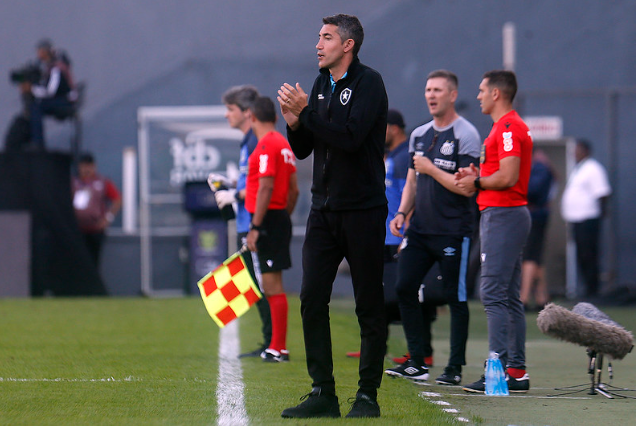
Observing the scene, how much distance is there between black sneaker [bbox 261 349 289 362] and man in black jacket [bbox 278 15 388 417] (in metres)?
2.02

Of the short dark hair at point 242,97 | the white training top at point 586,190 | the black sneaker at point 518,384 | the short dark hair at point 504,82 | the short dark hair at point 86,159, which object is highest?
the short dark hair at point 242,97

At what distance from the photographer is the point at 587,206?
1198 centimetres

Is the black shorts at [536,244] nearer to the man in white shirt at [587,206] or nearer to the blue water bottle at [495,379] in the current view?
the man in white shirt at [587,206]

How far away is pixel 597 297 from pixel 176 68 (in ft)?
22.9

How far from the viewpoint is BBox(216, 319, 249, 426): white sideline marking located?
4105 mm

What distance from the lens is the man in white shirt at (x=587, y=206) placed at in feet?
39.0

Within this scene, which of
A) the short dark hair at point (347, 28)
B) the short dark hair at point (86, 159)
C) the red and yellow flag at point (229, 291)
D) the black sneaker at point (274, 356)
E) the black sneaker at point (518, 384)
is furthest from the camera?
the short dark hair at point (86, 159)

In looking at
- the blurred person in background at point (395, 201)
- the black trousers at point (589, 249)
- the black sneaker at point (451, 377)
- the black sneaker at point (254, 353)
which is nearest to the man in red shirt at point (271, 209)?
the black sneaker at point (254, 353)

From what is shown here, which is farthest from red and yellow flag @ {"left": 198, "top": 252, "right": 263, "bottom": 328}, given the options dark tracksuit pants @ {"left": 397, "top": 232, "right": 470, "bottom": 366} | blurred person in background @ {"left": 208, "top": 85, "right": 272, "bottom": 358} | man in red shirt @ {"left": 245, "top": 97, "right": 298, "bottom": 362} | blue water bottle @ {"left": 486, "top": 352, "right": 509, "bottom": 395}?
blue water bottle @ {"left": 486, "top": 352, "right": 509, "bottom": 395}

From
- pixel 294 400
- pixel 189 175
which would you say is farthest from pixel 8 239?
pixel 294 400

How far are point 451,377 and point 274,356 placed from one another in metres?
1.30

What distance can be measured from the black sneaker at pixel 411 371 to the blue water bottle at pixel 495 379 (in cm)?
63

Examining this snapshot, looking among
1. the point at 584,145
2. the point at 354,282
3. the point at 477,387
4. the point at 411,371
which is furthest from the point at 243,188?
the point at 584,145

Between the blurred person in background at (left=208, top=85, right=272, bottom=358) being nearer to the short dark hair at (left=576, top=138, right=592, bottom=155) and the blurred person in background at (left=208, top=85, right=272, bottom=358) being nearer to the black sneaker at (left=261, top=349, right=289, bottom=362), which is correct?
the black sneaker at (left=261, top=349, right=289, bottom=362)
